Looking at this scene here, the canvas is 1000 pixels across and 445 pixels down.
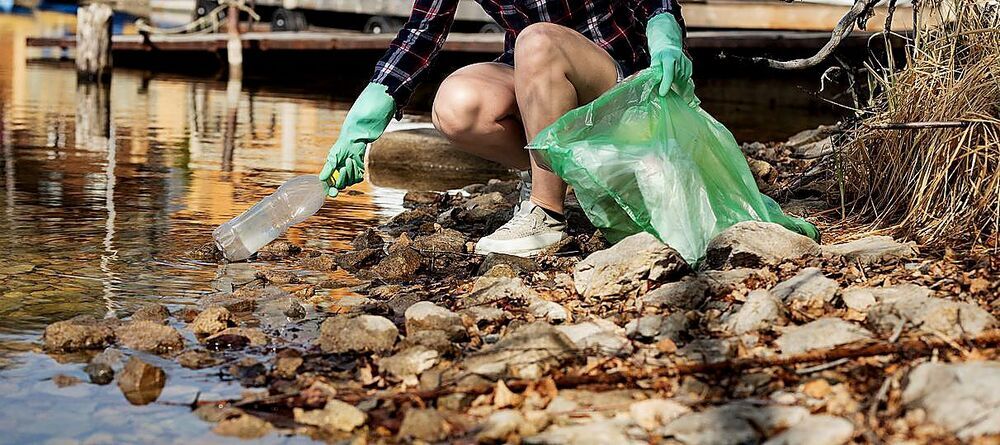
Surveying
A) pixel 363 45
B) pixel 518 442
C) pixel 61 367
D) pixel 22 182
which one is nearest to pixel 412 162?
pixel 22 182

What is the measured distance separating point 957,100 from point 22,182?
4.02 meters

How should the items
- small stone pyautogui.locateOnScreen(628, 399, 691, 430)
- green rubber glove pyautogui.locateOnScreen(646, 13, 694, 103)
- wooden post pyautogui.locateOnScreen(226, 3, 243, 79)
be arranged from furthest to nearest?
wooden post pyautogui.locateOnScreen(226, 3, 243, 79) → green rubber glove pyautogui.locateOnScreen(646, 13, 694, 103) → small stone pyautogui.locateOnScreen(628, 399, 691, 430)

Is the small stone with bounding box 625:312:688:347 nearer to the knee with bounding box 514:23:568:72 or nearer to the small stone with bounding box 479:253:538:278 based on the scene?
the small stone with bounding box 479:253:538:278

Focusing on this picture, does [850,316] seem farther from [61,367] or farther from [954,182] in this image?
[61,367]

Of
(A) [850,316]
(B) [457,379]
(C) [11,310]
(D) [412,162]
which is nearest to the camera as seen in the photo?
(B) [457,379]

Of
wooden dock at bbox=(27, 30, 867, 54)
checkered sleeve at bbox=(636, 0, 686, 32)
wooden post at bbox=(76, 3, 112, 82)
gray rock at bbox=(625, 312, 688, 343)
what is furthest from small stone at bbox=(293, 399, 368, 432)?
wooden post at bbox=(76, 3, 112, 82)

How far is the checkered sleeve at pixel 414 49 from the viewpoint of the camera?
372 cm

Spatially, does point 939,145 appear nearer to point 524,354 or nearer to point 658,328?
point 658,328

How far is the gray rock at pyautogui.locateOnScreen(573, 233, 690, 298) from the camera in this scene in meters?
2.89

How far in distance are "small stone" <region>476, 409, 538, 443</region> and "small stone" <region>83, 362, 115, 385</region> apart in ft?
2.87

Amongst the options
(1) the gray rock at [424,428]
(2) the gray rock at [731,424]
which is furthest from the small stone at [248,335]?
(2) the gray rock at [731,424]

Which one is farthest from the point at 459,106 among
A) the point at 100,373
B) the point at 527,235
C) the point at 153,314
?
the point at 100,373

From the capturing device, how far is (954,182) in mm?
3289

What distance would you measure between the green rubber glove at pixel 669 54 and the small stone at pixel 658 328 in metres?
0.94
